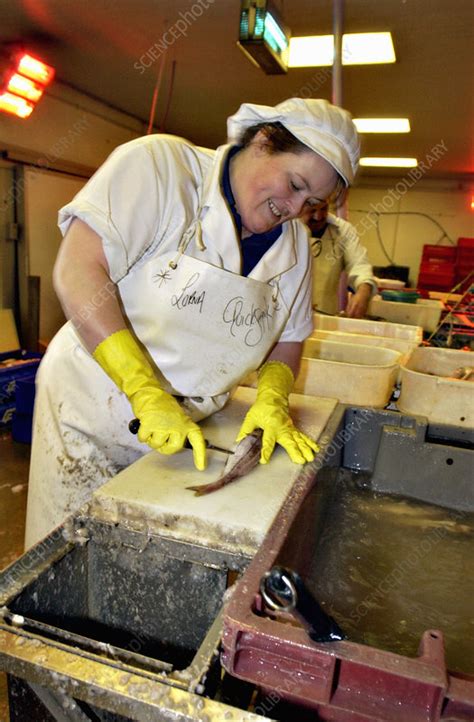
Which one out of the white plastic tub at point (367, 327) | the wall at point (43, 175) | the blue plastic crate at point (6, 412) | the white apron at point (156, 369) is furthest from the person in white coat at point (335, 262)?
the wall at point (43, 175)

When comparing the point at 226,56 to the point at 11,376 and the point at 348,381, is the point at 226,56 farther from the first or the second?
the point at 348,381

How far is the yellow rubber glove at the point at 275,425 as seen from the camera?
1234 millimetres

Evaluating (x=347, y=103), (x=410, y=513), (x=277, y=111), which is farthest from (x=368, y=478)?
(x=347, y=103)

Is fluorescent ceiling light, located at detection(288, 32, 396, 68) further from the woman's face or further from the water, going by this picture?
the water

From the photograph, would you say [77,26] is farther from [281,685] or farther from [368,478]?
[281,685]

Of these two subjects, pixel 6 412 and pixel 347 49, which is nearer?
pixel 347 49

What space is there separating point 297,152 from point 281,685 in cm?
117

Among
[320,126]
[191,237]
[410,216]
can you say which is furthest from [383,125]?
[191,237]

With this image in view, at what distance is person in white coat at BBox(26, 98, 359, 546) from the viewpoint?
4.01 feet

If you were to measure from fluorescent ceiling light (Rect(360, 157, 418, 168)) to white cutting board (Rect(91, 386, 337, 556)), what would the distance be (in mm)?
8231

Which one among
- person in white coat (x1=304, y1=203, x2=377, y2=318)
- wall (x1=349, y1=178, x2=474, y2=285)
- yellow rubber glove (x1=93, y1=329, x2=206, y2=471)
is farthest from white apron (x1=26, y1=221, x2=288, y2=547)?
wall (x1=349, y1=178, x2=474, y2=285)

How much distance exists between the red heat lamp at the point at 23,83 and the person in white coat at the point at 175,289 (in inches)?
154

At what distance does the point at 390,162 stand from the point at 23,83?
20.6 feet

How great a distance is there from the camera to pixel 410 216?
10.2 metres
